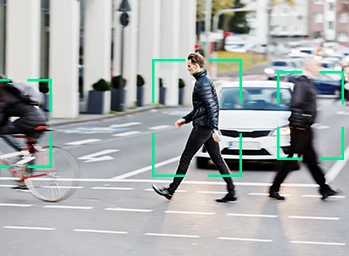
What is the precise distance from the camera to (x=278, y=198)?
471 inches

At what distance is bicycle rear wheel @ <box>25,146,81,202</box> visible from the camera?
448 inches

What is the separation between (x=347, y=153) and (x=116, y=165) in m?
5.59

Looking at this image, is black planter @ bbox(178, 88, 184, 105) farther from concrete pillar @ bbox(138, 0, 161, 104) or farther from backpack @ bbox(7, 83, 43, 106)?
backpack @ bbox(7, 83, 43, 106)

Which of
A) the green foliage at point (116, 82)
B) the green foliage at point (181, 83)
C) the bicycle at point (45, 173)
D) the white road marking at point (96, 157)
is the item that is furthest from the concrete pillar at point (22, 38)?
the green foliage at point (181, 83)

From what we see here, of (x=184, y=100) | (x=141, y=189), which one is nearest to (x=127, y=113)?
(x=184, y=100)

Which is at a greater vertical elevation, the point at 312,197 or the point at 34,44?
the point at 34,44

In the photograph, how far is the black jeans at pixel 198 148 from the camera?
443 inches

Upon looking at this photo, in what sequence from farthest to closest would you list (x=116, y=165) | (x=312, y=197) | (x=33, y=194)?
(x=116, y=165) → (x=312, y=197) → (x=33, y=194)

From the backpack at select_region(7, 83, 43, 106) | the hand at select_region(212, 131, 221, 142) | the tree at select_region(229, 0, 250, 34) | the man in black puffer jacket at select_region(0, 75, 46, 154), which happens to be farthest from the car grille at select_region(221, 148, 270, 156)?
the tree at select_region(229, 0, 250, 34)

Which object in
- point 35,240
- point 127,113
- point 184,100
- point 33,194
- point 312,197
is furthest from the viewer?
point 184,100

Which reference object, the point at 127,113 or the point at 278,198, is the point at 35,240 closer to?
the point at 278,198

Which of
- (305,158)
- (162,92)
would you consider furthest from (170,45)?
(305,158)

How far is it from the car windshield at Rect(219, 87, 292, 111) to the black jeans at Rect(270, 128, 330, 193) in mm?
3995

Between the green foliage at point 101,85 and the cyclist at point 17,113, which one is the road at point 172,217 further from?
the green foliage at point 101,85
